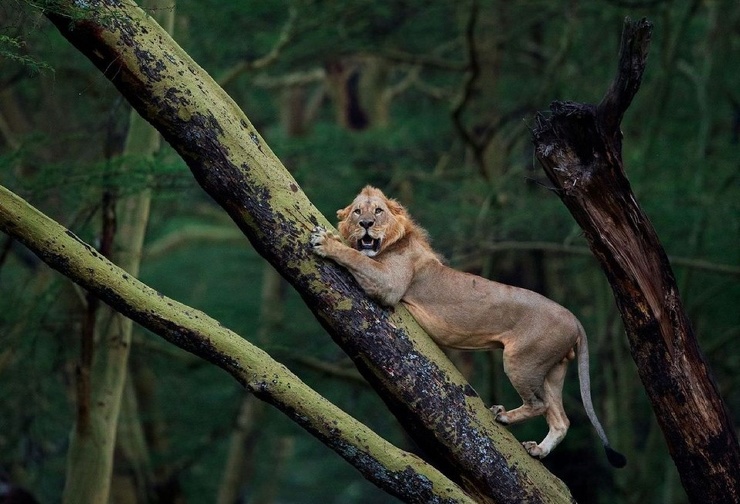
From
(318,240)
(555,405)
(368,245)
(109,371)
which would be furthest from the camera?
(109,371)

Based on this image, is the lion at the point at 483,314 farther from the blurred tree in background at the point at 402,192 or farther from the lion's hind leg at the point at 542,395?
the blurred tree in background at the point at 402,192

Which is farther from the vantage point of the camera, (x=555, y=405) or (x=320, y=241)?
(x=555, y=405)

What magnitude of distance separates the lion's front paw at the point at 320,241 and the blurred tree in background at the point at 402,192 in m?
3.65

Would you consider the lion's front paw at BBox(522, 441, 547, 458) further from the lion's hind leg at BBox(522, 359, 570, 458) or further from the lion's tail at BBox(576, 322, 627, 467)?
the lion's tail at BBox(576, 322, 627, 467)

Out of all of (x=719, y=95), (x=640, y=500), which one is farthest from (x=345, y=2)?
(x=640, y=500)

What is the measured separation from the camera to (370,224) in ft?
23.6

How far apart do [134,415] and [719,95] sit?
909 cm

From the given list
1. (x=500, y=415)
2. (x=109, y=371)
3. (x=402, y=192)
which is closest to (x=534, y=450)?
(x=500, y=415)

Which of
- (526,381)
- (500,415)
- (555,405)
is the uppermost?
(526,381)

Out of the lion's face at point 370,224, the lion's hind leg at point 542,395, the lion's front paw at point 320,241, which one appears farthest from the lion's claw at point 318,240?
the lion's hind leg at point 542,395

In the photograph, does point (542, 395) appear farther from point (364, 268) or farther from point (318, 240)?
point (318, 240)

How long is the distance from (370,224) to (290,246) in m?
1.08

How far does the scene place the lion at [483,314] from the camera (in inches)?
285

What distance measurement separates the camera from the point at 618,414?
15.3m
